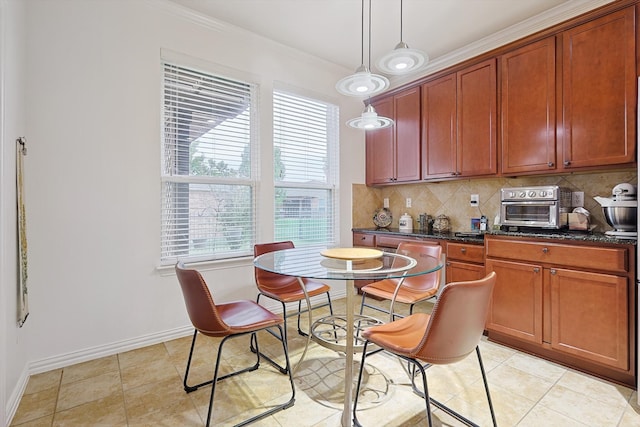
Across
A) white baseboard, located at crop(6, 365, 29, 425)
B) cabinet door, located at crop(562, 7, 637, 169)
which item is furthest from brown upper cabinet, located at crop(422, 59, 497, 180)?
white baseboard, located at crop(6, 365, 29, 425)

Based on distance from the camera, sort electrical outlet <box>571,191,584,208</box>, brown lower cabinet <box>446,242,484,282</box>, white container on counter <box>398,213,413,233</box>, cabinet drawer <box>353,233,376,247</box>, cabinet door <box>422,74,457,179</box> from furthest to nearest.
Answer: white container on counter <box>398,213,413,233</box>, cabinet drawer <box>353,233,376,247</box>, cabinet door <box>422,74,457,179</box>, brown lower cabinet <box>446,242,484,282</box>, electrical outlet <box>571,191,584,208</box>

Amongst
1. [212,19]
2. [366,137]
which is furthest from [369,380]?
[212,19]

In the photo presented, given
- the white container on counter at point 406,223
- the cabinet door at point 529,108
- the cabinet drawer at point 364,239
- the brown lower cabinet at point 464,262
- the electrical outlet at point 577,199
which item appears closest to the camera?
the cabinet door at point 529,108

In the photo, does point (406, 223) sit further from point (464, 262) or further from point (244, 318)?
point (244, 318)

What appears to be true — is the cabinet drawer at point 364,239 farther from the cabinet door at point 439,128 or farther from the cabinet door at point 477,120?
the cabinet door at point 477,120

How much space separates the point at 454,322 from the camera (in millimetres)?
1314

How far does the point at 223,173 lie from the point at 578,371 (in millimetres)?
3278

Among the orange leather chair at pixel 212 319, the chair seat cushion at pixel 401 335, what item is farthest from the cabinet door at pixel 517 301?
the orange leather chair at pixel 212 319

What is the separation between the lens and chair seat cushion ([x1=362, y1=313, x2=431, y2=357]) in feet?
4.73

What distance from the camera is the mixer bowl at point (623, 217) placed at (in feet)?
6.79

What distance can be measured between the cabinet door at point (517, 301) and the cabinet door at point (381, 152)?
5.56 ft

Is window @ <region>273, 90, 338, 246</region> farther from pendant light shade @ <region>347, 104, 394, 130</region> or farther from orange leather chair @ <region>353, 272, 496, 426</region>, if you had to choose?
orange leather chair @ <region>353, 272, 496, 426</region>

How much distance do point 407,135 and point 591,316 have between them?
239 centimetres

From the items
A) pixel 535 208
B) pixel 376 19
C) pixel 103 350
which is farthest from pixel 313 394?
pixel 376 19
